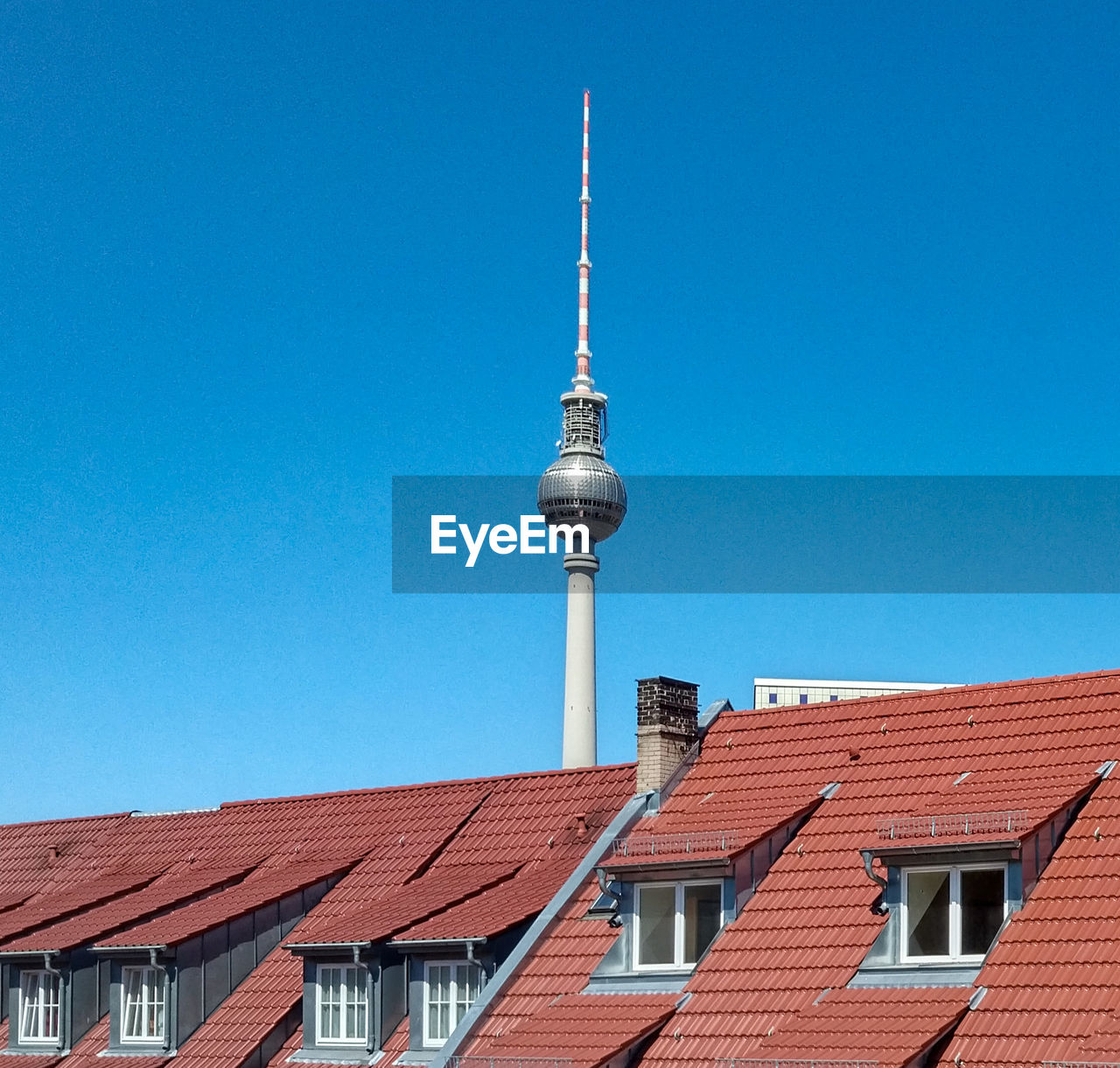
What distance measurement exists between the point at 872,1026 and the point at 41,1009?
2098 centimetres

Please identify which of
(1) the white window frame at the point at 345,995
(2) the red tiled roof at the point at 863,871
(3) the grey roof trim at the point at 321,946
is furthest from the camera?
(1) the white window frame at the point at 345,995

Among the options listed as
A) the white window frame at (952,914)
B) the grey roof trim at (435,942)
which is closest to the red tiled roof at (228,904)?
the grey roof trim at (435,942)

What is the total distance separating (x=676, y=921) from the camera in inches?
1203

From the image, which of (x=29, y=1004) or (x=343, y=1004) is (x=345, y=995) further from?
(x=29, y=1004)

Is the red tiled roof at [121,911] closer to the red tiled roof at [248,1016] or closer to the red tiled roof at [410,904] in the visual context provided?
the red tiled roof at [248,1016]

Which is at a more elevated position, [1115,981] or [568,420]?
[568,420]

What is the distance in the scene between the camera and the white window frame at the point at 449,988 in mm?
32031

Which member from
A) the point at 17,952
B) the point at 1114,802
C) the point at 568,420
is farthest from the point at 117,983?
the point at 568,420

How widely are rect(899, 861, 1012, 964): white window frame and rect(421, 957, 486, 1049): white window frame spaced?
8095 mm

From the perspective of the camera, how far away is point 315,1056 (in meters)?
33.6

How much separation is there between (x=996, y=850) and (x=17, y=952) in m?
22.0

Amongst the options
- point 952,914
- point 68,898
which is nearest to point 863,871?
point 952,914

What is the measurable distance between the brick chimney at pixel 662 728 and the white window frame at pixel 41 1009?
46.4ft

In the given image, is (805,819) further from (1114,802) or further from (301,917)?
(301,917)
